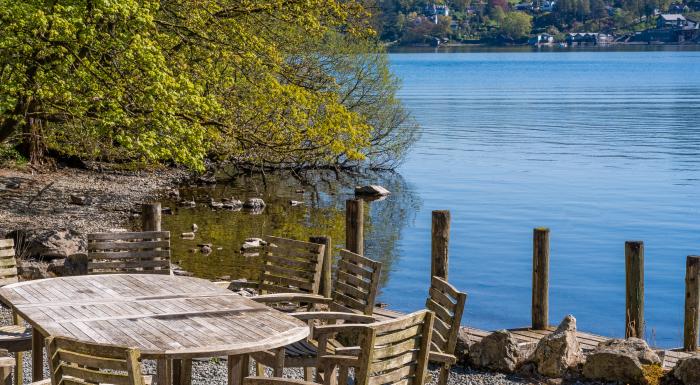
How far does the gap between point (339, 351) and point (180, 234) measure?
16497 millimetres

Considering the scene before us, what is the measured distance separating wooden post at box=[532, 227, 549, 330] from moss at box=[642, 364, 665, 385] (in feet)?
10.4

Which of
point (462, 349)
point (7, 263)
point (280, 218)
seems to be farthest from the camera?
point (280, 218)

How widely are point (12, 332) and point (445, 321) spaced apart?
11.0 feet

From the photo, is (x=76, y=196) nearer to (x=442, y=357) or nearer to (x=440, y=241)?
(x=440, y=241)

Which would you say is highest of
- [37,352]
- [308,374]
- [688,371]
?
[37,352]

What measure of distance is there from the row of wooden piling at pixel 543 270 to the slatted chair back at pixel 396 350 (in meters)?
4.82

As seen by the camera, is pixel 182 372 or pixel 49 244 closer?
pixel 182 372

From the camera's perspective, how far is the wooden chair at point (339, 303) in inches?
295

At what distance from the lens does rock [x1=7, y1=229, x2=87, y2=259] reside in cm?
1684

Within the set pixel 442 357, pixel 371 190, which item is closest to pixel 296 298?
pixel 442 357

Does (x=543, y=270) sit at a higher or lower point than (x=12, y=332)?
lower

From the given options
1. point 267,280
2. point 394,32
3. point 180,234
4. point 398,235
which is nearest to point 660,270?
point 398,235

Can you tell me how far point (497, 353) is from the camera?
10508 mm

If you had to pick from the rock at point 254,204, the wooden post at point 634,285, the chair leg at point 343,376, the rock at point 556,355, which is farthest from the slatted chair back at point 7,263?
the rock at point 254,204
